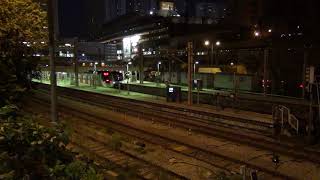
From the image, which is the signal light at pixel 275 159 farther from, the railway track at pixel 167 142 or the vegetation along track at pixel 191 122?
the vegetation along track at pixel 191 122

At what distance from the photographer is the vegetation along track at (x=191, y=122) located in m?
13.4

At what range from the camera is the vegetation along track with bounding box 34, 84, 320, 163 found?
1341 centimetres

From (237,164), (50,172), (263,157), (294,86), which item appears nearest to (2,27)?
(50,172)

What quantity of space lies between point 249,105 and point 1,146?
1970 centimetres

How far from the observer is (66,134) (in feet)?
25.1

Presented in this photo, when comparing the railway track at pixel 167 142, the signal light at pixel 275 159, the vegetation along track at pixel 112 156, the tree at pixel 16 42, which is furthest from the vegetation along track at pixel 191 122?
the tree at pixel 16 42

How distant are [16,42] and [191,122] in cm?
1075

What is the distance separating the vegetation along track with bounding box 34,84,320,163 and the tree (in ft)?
29.2

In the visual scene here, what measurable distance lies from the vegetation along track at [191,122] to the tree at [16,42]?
8.89 metres

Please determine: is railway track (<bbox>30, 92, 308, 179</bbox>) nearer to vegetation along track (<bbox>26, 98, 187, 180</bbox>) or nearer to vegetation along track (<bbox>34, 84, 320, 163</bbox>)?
vegetation along track (<bbox>26, 98, 187, 180</bbox>)

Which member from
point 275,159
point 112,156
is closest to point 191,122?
point 112,156

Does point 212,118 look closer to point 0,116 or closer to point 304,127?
point 304,127

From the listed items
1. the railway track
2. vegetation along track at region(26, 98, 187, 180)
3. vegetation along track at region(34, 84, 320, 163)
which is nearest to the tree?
vegetation along track at region(26, 98, 187, 180)

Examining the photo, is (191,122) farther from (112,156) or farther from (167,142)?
(112,156)
